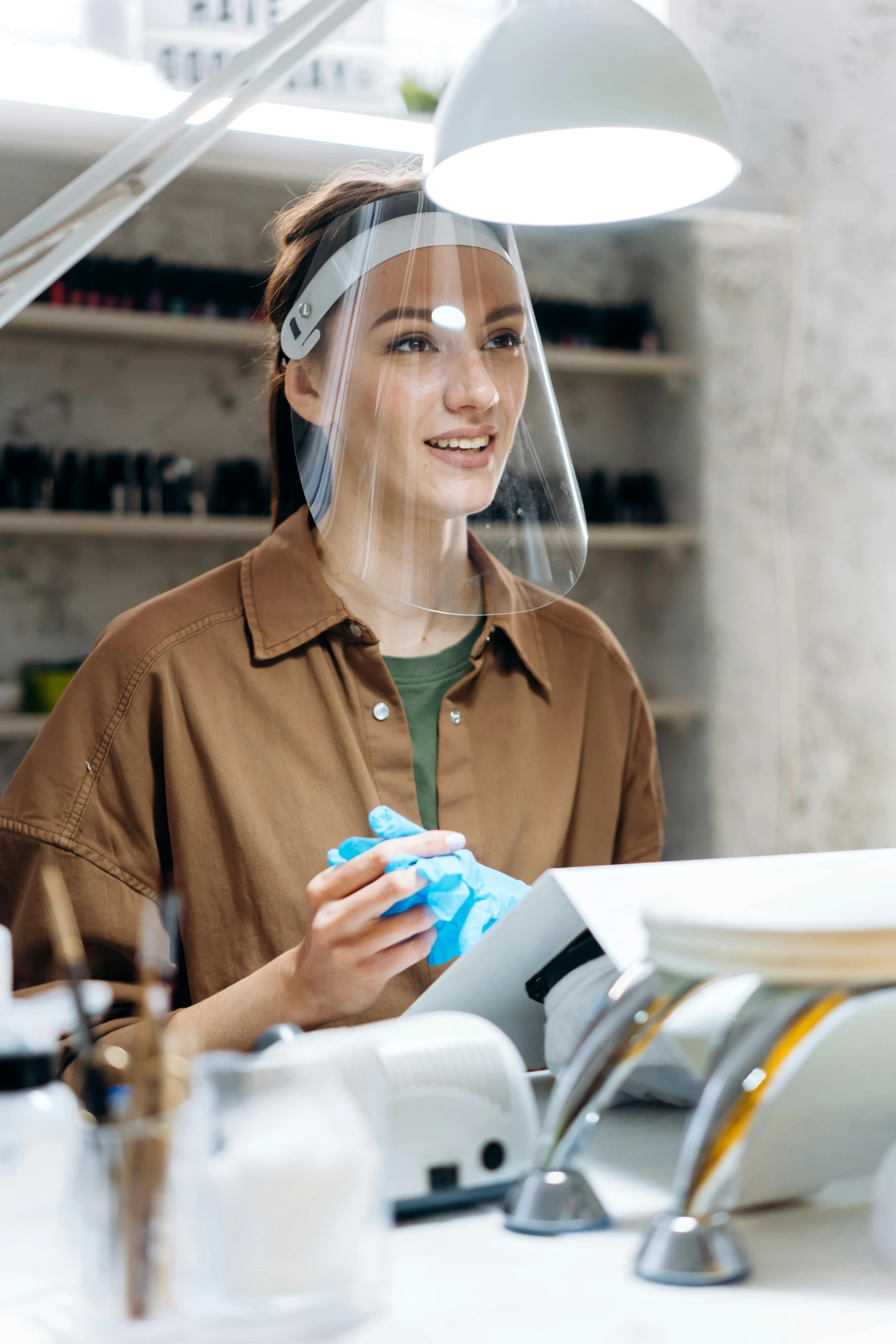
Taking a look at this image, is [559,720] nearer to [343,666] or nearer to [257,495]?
[343,666]

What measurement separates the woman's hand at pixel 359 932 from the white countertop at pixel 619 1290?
27 cm

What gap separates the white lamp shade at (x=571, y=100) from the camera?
81 centimetres

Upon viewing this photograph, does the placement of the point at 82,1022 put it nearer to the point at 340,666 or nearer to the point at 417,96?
the point at 340,666

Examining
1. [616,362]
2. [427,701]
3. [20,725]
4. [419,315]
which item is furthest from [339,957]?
[616,362]

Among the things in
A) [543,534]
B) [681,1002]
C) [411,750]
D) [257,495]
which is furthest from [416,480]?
[257,495]

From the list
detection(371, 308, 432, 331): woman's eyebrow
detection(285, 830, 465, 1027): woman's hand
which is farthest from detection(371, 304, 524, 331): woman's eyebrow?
detection(285, 830, 465, 1027): woman's hand

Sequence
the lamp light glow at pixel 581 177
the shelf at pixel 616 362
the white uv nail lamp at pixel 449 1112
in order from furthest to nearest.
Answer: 1. the shelf at pixel 616 362
2. the lamp light glow at pixel 581 177
3. the white uv nail lamp at pixel 449 1112

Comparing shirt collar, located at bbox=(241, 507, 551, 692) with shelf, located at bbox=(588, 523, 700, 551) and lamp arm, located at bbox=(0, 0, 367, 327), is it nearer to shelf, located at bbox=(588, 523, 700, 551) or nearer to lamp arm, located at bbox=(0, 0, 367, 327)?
lamp arm, located at bbox=(0, 0, 367, 327)

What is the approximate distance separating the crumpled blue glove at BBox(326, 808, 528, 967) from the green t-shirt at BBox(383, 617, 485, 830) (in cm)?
34

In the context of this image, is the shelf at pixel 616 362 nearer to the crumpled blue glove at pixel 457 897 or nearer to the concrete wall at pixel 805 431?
the concrete wall at pixel 805 431

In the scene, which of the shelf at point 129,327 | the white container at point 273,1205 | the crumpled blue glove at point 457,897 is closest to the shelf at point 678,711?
the shelf at point 129,327

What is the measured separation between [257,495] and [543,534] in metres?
1.84

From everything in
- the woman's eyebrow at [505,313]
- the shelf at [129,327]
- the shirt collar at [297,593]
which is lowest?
the shirt collar at [297,593]

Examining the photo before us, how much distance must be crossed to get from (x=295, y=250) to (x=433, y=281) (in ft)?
0.66
